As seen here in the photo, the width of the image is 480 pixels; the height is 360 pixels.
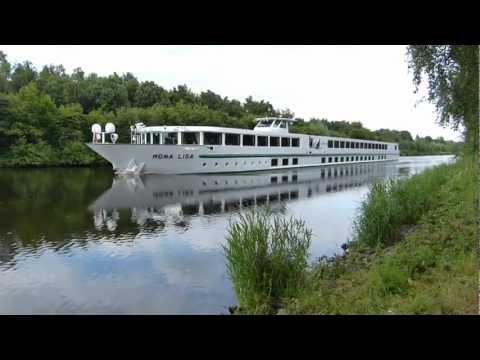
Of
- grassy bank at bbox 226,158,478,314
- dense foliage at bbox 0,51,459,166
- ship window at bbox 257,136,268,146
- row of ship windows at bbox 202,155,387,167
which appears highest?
dense foliage at bbox 0,51,459,166

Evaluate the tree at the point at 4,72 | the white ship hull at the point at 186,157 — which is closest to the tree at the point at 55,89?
the tree at the point at 4,72

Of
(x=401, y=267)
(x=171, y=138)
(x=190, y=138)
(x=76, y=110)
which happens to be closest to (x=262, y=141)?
(x=190, y=138)

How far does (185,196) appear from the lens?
1659 centimetres

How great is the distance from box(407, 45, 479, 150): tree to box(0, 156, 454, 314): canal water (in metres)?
3.21

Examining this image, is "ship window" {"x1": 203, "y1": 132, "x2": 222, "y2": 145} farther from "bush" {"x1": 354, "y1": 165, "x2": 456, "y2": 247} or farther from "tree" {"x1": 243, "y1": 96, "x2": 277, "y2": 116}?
"tree" {"x1": 243, "y1": 96, "x2": 277, "y2": 116}

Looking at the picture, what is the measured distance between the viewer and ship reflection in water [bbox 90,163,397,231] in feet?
40.7

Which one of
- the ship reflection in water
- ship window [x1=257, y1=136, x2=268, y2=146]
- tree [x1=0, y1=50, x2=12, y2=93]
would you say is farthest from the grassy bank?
tree [x1=0, y1=50, x2=12, y2=93]

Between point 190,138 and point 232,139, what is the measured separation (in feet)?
11.2

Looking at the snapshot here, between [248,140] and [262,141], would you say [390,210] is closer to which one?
[248,140]
